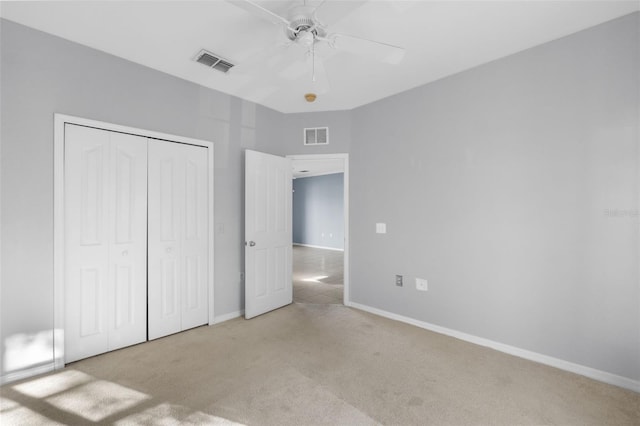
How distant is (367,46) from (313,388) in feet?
7.97

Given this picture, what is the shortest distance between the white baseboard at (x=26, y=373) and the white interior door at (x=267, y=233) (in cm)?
176

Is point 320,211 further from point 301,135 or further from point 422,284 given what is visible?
point 422,284

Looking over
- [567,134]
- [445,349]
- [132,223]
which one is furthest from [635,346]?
[132,223]

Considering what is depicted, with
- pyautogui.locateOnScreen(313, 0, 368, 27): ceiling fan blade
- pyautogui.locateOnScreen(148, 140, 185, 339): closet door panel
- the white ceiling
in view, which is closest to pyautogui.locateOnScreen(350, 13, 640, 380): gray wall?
the white ceiling

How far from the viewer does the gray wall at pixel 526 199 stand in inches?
86.7

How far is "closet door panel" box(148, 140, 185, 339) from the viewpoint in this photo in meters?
2.96

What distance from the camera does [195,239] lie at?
10.8 ft

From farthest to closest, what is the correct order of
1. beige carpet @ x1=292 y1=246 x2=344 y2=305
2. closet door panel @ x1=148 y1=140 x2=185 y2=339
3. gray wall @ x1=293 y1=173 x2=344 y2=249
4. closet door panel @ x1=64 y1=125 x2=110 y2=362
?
gray wall @ x1=293 y1=173 x2=344 y2=249
beige carpet @ x1=292 y1=246 x2=344 y2=305
closet door panel @ x1=148 y1=140 x2=185 y2=339
closet door panel @ x1=64 y1=125 x2=110 y2=362

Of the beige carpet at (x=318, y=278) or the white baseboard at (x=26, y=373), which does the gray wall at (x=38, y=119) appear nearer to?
the white baseboard at (x=26, y=373)

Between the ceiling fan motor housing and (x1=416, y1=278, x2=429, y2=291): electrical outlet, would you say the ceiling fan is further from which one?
(x1=416, y1=278, x2=429, y2=291): electrical outlet

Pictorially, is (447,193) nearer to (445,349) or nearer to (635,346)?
(445,349)

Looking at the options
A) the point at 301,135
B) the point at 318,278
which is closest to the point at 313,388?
the point at 301,135

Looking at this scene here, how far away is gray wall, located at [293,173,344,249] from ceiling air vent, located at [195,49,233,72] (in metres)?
6.84

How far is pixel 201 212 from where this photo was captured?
332cm
